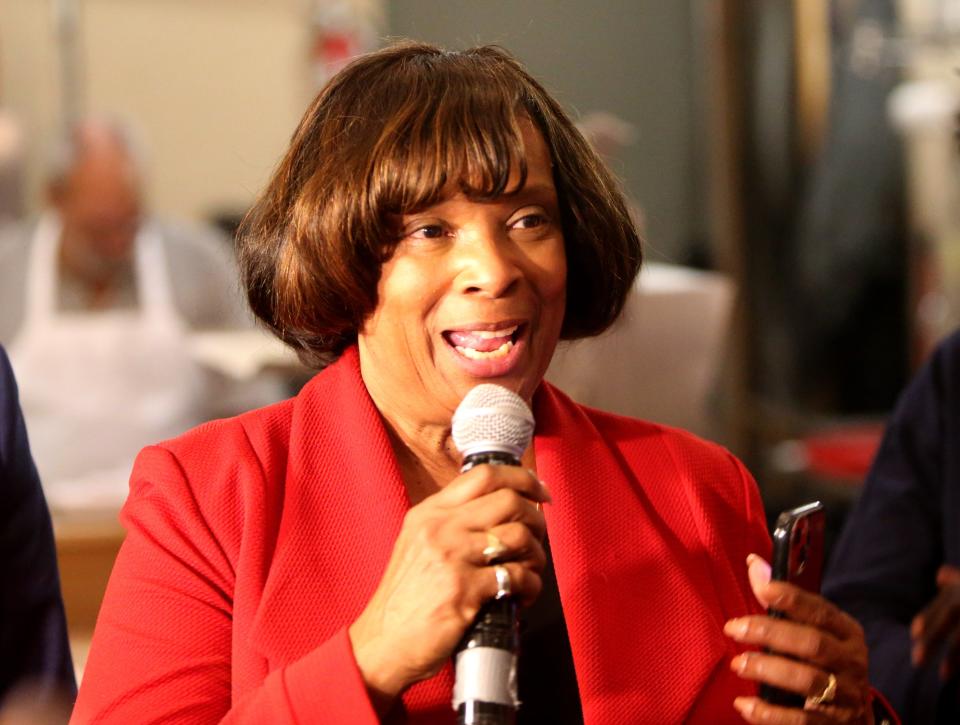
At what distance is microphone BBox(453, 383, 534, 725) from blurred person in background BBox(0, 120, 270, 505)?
2907mm

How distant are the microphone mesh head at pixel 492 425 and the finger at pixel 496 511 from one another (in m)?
0.05

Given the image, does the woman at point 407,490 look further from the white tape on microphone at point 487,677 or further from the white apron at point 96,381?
the white apron at point 96,381

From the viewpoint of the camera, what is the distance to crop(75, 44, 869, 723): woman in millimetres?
1277

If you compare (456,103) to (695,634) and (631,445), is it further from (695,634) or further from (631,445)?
(695,634)

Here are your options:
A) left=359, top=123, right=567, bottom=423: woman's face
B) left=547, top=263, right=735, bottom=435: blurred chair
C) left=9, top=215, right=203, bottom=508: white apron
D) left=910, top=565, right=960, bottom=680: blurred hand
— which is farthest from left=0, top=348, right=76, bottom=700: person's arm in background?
left=9, top=215, right=203, bottom=508: white apron

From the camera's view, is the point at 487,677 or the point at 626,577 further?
the point at 626,577

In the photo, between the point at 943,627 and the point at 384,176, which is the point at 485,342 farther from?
the point at 943,627

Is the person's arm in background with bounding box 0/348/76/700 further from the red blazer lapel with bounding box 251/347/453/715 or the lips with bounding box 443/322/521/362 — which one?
the lips with bounding box 443/322/521/362

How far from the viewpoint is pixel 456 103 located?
1379 mm

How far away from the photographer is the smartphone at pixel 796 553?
1.23m

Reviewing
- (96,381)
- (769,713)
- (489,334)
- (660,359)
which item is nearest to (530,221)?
(489,334)

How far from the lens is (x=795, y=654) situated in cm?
128

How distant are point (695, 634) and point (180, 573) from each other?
516 millimetres

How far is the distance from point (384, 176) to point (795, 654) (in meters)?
0.59
